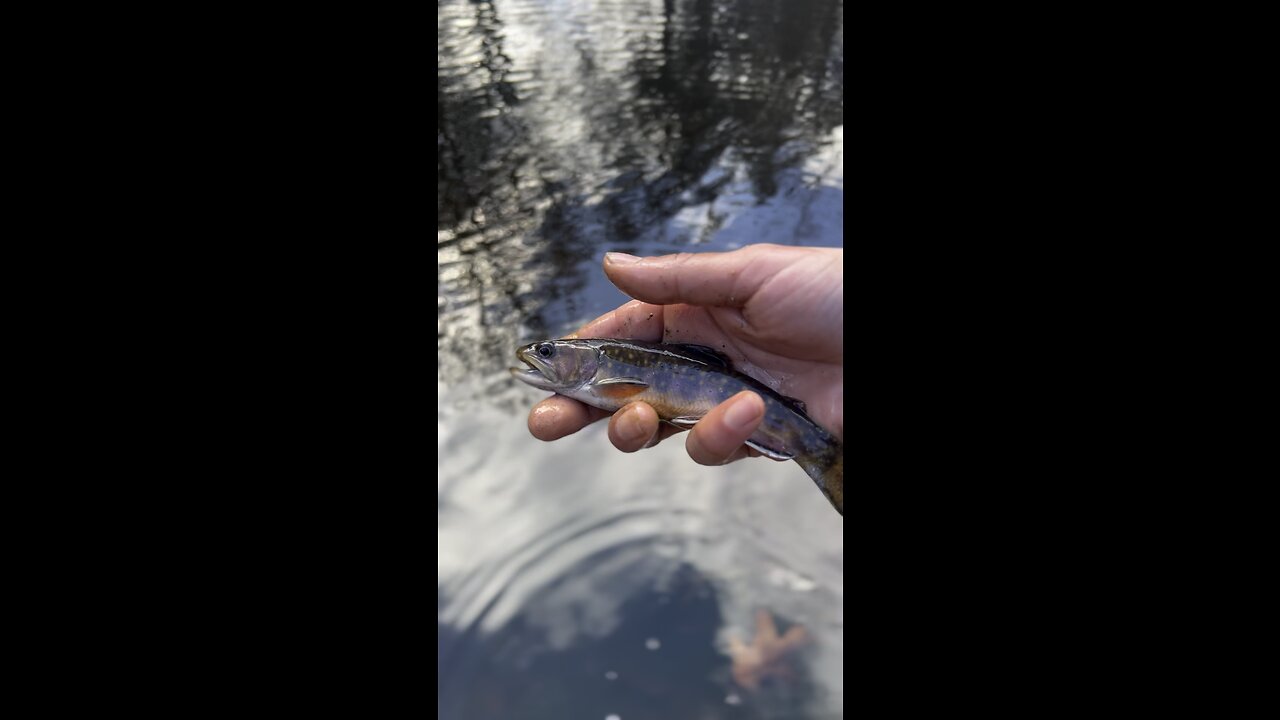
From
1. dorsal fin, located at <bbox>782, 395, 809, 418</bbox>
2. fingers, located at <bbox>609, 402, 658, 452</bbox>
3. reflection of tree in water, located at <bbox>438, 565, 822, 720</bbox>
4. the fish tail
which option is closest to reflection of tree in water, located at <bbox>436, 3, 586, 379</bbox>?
reflection of tree in water, located at <bbox>438, 565, 822, 720</bbox>

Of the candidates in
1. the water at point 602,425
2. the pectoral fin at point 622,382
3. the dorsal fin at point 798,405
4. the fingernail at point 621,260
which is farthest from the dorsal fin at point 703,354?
the water at point 602,425

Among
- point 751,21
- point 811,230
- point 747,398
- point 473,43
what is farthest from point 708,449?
point 751,21

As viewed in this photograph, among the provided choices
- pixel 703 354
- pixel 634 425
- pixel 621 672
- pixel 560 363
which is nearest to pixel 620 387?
pixel 634 425

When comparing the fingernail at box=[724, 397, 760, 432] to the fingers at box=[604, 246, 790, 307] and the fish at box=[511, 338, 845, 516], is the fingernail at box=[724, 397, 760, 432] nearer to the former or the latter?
the fish at box=[511, 338, 845, 516]

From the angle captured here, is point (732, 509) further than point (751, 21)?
No

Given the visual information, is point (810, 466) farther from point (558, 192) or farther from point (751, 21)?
point (751, 21)
